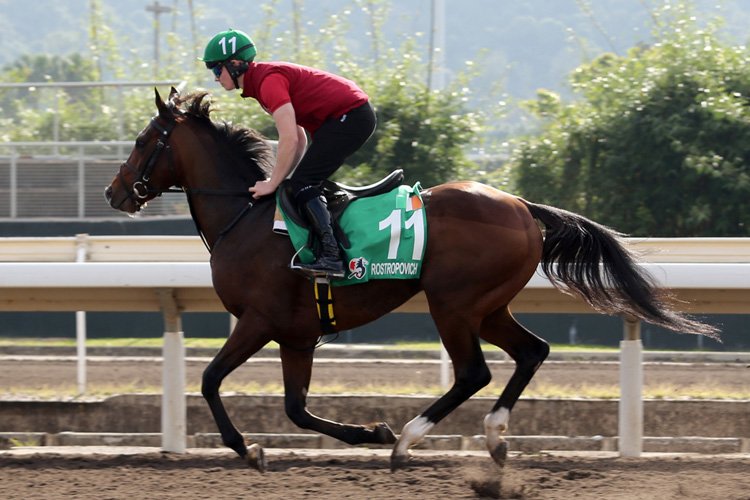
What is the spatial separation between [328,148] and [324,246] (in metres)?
0.54

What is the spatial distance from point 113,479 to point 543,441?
249 cm

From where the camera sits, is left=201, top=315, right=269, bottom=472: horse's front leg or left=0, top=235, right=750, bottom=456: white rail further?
left=0, top=235, right=750, bottom=456: white rail

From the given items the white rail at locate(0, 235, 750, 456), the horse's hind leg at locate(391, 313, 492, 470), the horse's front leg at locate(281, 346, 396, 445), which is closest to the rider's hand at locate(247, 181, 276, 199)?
the white rail at locate(0, 235, 750, 456)

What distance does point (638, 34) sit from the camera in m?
13.5

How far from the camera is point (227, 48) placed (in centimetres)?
480

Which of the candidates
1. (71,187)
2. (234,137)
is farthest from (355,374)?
(71,187)

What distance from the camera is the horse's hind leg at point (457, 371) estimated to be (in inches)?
187

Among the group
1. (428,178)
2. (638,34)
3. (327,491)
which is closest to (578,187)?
(428,178)

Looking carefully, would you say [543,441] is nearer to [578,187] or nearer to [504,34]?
[578,187]

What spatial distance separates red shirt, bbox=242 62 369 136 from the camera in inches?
187

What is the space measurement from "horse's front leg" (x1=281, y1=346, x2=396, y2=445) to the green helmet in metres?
1.57

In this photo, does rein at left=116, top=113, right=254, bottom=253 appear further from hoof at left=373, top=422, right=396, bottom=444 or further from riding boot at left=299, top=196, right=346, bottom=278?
hoof at left=373, top=422, right=396, bottom=444

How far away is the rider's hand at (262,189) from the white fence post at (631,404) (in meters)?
2.08

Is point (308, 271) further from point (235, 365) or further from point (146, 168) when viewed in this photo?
point (146, 168)
